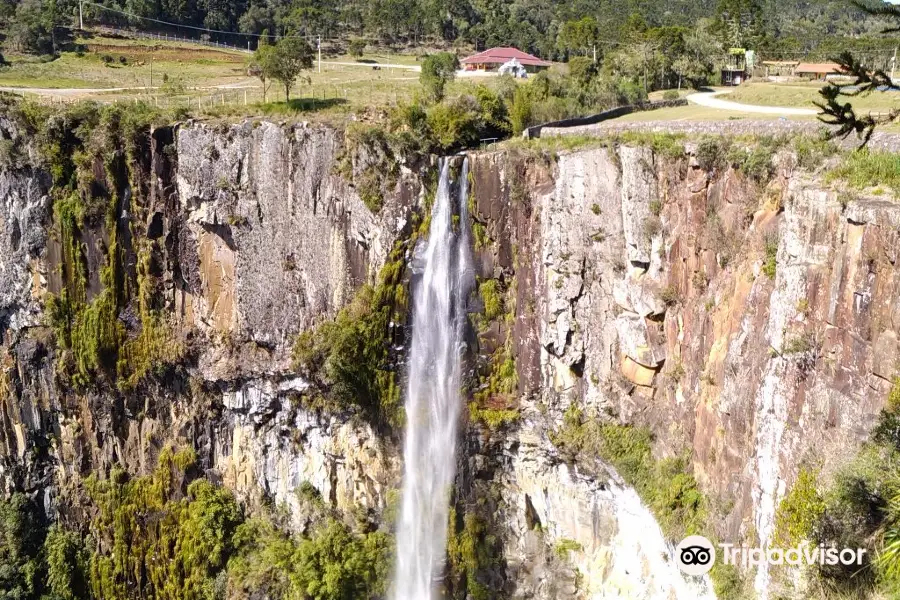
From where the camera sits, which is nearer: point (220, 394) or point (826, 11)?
point (220, 394)

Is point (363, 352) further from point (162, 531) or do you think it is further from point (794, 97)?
point (794, 97)

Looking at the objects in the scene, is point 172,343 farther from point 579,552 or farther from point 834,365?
point 834,365

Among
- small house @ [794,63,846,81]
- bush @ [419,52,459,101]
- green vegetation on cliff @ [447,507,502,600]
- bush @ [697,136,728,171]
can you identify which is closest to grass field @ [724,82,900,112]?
small house @ [794,63,846,81]

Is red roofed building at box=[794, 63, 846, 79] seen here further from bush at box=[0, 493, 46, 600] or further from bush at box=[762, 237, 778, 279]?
bush at box=[0, 493, 46, 600]

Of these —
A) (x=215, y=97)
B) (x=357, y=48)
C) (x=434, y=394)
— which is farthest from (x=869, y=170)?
(x=357, y=48)

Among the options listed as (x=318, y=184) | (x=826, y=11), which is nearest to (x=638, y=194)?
(x=318, y=184)
